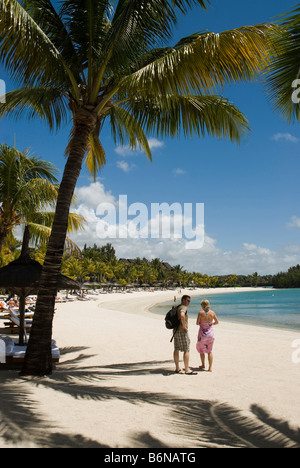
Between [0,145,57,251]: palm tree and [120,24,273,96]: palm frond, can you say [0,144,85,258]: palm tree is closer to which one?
[0,145,57,251]: palm tree

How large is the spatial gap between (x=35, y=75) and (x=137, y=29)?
6.91 ft

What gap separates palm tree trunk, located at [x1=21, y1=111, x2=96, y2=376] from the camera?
6332 mm

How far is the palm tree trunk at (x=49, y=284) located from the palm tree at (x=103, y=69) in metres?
0.02

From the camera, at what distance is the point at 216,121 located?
7613 mm

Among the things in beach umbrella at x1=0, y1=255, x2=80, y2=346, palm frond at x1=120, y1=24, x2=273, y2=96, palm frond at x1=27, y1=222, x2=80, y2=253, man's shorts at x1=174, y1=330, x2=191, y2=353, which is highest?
palm frond at x1=120, y1=24, x2=273, y2=96

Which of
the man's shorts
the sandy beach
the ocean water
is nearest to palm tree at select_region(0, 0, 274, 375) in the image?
the sandy beach

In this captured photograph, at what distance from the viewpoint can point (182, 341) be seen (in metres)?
6.96

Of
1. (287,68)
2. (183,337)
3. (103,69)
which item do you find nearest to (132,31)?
(103,69)

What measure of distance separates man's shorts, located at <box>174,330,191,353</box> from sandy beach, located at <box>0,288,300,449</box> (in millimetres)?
546

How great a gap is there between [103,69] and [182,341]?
541 centimetres

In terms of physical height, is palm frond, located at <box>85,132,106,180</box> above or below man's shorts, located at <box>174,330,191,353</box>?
above

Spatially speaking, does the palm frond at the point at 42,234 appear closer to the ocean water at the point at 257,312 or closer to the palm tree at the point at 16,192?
the palm tree at the point at 16,192

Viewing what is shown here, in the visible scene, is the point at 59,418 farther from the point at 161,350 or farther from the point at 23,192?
the point at 23,192
